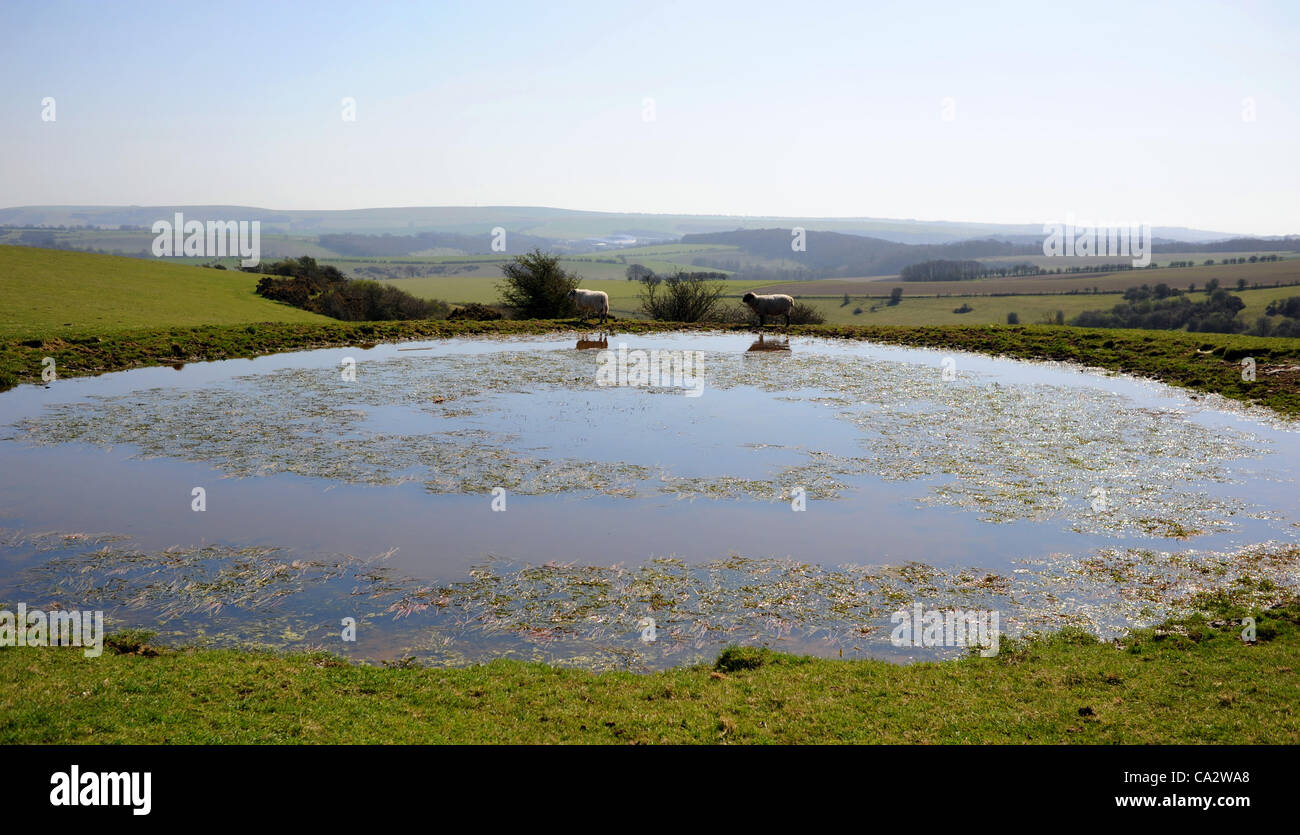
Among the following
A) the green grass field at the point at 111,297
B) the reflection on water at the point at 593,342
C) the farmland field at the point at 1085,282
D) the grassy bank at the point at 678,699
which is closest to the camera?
the grassy bank at the point at 678,699

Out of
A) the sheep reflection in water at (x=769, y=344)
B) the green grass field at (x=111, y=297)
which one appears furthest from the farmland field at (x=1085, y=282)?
the green grass field at (x=111, y=297)

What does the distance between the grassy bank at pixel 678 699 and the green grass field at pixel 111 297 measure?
2061cm

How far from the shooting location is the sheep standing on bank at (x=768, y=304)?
33406 millimetres

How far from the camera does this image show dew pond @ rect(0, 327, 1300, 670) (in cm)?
727

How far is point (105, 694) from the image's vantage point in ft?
17.4

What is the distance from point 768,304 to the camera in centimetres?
3362

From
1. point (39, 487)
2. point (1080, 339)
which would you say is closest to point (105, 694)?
point (39, 487)

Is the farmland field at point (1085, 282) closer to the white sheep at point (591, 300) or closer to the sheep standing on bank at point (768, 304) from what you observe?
the sheep standing on bank at point (768, 304)

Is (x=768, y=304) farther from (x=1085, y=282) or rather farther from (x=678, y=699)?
(x=1085, y=282)

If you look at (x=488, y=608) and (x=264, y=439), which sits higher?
(x=264, y=439)

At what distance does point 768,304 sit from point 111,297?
2525cm

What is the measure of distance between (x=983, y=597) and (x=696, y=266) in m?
Result: 163

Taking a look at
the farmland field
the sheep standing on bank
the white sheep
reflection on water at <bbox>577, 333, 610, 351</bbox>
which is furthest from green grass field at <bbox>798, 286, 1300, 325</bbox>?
reflection on water at <bbox>577, 333, 610, 351</bbox>
